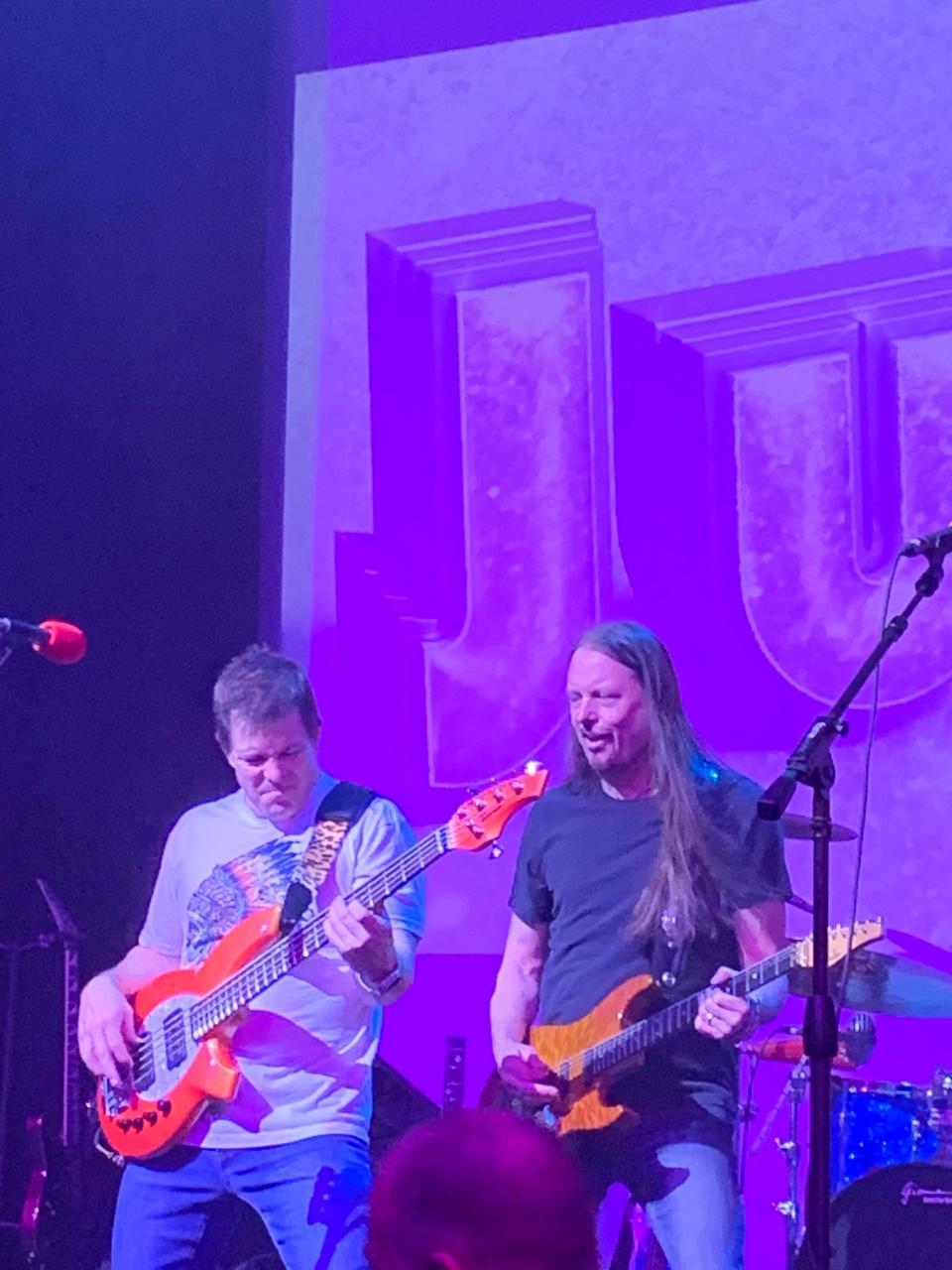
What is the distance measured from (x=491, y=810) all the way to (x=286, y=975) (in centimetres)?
56

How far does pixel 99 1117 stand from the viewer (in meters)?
3.76

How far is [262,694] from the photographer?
3684 millimetres

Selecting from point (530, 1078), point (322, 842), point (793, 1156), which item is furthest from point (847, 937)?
point (793, 1156)

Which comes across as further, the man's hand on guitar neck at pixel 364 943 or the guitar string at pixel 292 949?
the guitar string at pixel 292 949

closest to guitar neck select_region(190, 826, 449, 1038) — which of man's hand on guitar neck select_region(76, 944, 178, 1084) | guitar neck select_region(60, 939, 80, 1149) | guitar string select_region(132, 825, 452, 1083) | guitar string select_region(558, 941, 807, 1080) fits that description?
guitar string select_region(132, 825, 452, 1083)

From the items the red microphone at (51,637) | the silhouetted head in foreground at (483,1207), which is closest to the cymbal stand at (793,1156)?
the red microphone at (51,637)

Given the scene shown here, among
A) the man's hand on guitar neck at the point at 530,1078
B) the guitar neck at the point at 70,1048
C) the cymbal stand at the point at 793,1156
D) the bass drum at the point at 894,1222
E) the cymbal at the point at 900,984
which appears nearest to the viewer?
the man's hand on guitar neck at the point at 530,1078

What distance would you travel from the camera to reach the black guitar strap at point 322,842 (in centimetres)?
356

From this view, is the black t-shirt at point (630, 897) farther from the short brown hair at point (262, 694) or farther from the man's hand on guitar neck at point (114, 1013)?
the man's hand on guitar neck at point (114, 1013)

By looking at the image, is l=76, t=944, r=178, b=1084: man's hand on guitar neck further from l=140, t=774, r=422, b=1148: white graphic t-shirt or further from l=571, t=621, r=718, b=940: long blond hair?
l=571, t=621, r=718, b=940: long blond hair

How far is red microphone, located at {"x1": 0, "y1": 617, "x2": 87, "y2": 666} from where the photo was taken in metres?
3.18

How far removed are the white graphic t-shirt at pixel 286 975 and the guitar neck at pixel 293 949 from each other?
0.04m

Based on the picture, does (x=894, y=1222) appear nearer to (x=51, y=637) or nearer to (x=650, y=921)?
(x=650, y=921)

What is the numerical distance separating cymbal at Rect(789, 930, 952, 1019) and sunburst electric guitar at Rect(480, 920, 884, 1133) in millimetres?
713
